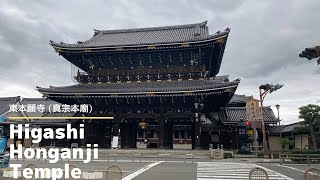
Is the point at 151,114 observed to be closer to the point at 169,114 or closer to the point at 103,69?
the point at 169,114

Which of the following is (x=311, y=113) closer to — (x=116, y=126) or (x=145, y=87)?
(x=145, y=87)

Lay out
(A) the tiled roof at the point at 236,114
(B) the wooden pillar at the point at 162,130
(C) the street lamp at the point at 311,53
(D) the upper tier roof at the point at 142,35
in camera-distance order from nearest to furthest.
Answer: (C) the street lamp at the point at 311,53, (B) the wooden pillar at the point at 162,130, (D) the upper tier roof at the point at 142,35, (A) the tiled roof at the point at 236,114

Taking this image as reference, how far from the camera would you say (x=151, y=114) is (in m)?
29.9

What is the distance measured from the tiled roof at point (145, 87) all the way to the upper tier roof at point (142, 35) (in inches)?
173

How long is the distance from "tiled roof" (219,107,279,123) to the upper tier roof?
10441 mm

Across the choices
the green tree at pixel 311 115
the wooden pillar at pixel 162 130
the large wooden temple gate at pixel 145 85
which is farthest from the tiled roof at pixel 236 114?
the wooden pillar at pixel 162 130

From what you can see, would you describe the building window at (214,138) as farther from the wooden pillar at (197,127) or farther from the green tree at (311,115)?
the green tree at (311,115)

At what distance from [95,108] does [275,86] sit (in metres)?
18.9

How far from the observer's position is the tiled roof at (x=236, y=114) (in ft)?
114

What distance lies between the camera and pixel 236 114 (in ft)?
119

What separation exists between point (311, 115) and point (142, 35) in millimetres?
21633

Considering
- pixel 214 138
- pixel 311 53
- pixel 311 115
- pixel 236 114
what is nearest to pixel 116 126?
pixel 214 138

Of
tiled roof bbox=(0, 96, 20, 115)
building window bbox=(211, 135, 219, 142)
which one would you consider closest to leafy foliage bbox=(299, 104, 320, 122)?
building window bbox=(211, 135, 219, 142)

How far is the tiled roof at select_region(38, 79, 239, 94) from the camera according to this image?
89.6ft
